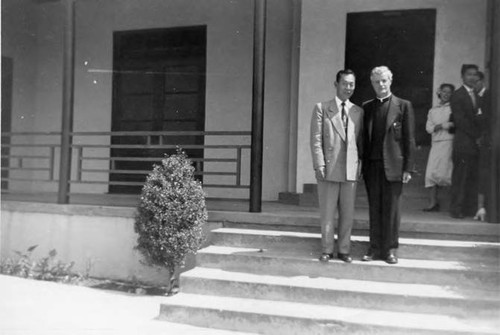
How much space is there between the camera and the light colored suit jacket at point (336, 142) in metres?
4.89

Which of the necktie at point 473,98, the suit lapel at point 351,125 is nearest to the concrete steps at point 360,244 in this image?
the suit lapel at point 351,125

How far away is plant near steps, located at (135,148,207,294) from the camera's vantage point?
5457 millimetres

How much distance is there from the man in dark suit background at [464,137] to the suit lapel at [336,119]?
6.19 feet

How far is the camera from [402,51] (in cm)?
742

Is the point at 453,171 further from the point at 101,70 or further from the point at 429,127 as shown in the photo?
the point at 101,70

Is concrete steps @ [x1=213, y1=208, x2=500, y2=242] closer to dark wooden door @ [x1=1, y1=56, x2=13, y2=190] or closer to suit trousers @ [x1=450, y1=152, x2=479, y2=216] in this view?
suit trousers @ [x1=450, y1=152, x2=479, y2=216]

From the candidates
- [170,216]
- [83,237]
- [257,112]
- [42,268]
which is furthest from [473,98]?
[42,268]

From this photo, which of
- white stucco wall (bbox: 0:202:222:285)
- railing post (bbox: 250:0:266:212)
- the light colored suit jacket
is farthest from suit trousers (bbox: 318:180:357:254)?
white stucco wall (bbox: 0:202:222:285)

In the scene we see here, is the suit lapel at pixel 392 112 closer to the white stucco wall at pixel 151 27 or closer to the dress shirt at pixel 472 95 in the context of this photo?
the dress shirt at pixel 472 95

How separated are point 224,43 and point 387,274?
207 inches

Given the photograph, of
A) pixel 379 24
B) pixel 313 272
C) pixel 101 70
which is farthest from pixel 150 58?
pixel 313 272

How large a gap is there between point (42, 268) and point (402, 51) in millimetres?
6097

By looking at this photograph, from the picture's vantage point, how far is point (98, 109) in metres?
9.26

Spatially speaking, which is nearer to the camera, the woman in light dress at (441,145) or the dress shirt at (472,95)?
the dress shirt at (472,95)
